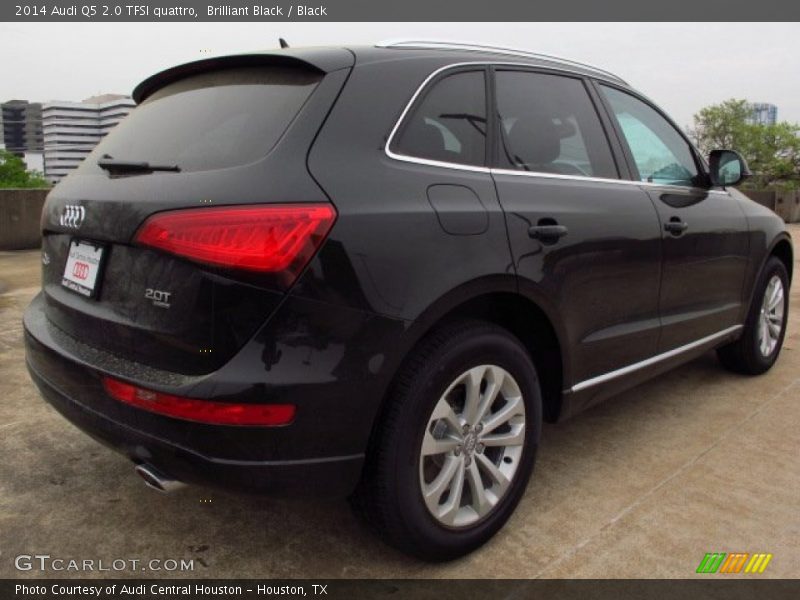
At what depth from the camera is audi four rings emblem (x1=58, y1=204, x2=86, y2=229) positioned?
211cm

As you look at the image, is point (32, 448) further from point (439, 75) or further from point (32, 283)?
point (32, 283)

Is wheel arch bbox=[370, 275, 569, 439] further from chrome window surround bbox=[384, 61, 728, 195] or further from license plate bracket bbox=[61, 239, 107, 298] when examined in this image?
license plate bracket bbox=[61, 239, 107, 298]

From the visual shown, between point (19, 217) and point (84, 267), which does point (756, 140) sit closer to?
point (19, 217)

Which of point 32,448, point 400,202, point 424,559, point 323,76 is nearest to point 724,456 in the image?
point 424,559

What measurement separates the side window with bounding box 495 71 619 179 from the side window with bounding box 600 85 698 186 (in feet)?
0.78

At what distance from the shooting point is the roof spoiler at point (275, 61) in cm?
205

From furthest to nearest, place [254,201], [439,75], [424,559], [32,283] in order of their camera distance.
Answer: [32,283], [439,75], [424,559], [254,201]

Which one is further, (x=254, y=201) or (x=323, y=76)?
(x=323, y=76)

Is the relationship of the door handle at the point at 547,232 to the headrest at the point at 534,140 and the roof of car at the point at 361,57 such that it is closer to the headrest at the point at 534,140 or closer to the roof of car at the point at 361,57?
the headrest at the point at 534,140

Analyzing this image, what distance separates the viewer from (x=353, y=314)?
1793 mm

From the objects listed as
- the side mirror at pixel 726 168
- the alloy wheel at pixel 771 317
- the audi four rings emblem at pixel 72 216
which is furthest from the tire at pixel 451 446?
the alloy wheel at pixel 771 317

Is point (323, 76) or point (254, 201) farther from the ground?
point (323, 76)

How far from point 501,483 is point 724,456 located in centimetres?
134

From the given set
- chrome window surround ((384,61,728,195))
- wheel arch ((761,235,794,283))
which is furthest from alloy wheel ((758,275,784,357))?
chrome window surround ((384,61,728,195))
